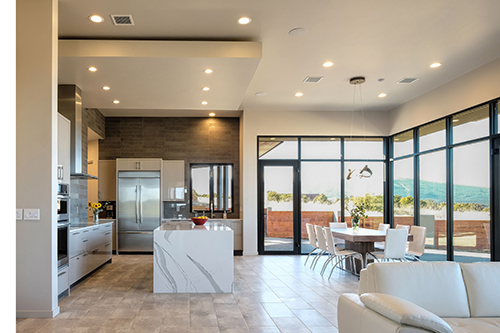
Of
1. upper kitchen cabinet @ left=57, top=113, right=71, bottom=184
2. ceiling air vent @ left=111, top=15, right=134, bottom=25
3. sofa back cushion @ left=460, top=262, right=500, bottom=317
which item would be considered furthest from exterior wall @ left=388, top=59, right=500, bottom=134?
upper kitchen cabinet @ left=57, top=113, right=71, bottom=184

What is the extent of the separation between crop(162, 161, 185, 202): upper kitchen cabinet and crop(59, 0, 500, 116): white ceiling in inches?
95.7

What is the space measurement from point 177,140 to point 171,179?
3.03ft

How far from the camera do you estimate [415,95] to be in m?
7.45

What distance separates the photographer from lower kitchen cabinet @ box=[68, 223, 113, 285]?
531cm

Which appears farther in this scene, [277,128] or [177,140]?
[177,140]

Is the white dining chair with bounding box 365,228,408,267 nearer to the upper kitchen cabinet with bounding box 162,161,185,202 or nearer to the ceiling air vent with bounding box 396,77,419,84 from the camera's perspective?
the ceiling air vent with bounding box 396,77,419,84

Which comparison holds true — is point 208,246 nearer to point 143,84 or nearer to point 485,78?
point 143,84

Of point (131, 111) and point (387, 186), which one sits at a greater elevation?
point (131, 111)

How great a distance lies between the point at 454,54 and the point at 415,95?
2.19 meters

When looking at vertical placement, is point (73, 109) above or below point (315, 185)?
above

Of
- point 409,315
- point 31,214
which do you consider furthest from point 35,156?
point 409,315

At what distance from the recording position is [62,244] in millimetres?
4758

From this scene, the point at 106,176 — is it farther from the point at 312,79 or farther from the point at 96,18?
the point at 96,18

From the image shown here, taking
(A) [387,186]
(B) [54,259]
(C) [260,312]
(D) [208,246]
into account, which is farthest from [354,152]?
(B) [54,259]
